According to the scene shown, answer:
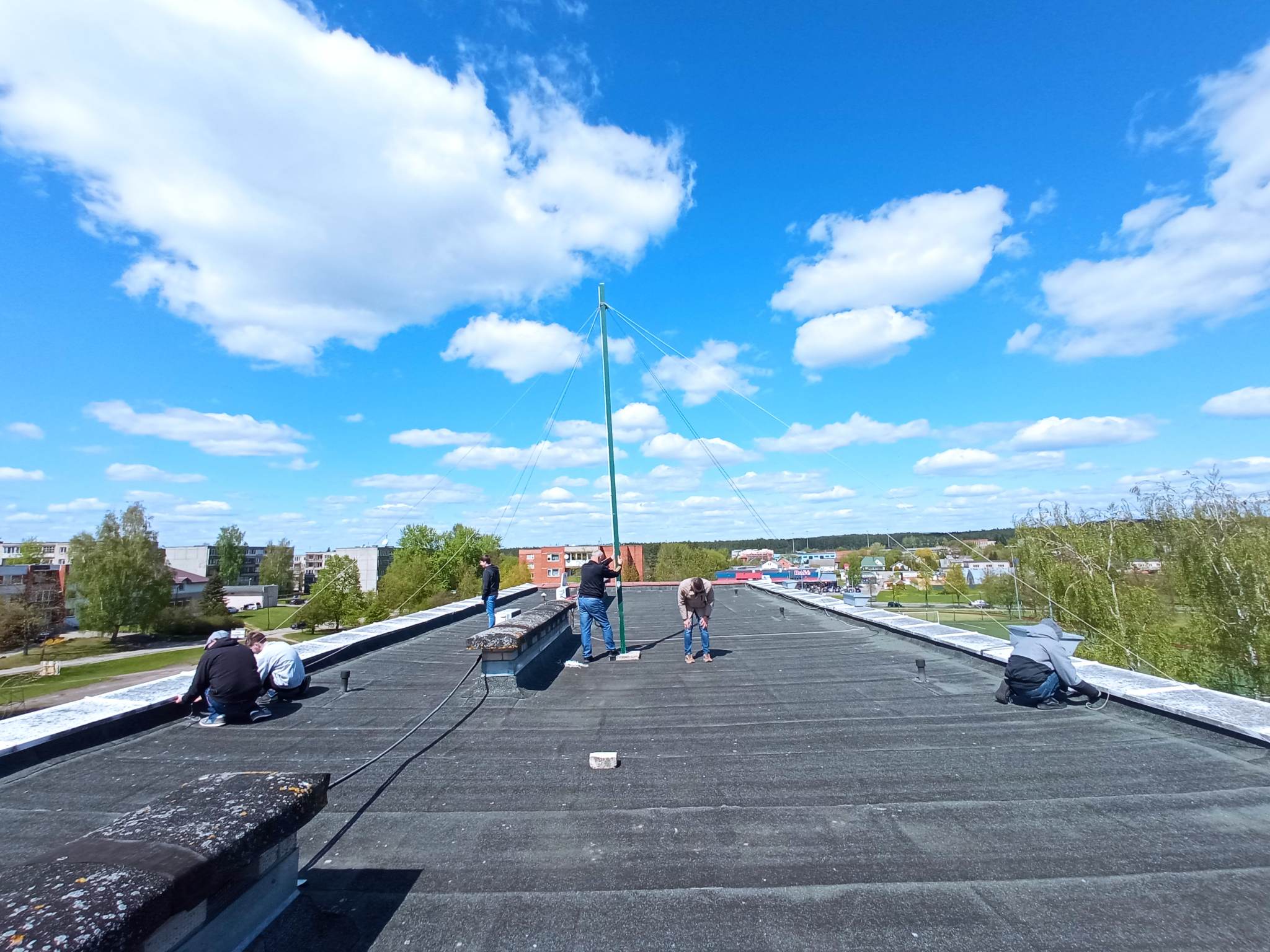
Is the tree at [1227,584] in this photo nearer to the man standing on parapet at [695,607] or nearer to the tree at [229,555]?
the man standing on parapet at [695,607]

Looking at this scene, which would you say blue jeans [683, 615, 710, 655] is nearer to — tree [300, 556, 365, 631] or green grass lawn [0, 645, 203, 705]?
green grass lawn [0, 645, 203, 705]

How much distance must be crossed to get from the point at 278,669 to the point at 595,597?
4.26 metres

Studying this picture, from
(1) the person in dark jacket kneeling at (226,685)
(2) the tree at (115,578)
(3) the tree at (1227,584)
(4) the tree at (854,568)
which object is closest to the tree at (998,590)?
(3) the tree at (1227,584)

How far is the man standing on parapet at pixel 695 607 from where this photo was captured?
9.20 m

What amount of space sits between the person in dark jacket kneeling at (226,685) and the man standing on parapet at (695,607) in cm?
538

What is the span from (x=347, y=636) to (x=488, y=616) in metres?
2.93

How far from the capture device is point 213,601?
7394 centimetres

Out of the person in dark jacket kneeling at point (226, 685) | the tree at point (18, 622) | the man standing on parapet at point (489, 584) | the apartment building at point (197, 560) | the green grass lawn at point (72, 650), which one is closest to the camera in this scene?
the person in dark jacket kneeling at point (226, 685)

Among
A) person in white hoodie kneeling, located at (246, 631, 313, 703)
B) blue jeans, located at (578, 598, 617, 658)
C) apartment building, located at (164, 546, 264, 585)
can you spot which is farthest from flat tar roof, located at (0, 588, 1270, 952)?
apartment building, located at (164, 546, 264, 585)

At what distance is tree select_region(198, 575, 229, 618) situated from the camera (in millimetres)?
72438

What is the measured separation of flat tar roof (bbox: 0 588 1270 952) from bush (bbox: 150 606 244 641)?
71.2 m

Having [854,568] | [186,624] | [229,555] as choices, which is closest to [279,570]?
[229,555]

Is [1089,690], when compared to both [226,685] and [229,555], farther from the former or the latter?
[229,555]

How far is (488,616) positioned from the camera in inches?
506
